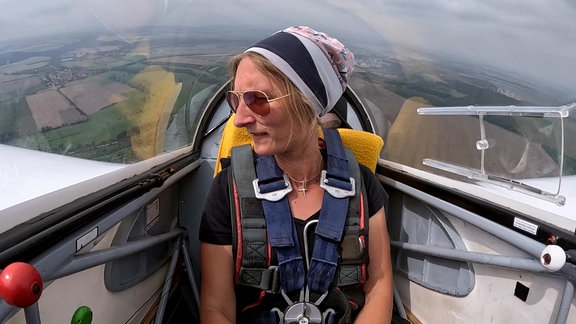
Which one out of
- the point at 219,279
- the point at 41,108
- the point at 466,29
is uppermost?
the point at 466,29

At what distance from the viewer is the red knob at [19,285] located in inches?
27.2

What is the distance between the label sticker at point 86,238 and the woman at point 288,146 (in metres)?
0.33

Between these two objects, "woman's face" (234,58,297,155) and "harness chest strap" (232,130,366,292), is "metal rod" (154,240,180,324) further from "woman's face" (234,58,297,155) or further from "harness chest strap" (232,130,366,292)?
"woman's face" (234,58,297,155)

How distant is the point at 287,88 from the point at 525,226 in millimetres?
832

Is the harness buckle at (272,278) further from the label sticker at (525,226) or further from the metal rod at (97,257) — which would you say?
the label sticker at (525,226)

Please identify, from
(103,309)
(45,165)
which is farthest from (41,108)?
(103,309)

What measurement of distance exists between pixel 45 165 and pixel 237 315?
2.50 feet

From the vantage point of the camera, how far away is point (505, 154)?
168 cm

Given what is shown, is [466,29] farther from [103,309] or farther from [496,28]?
[103,309]

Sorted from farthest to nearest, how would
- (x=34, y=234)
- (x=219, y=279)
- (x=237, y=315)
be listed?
(x=237, y=315)
(x=219, y=279)
(x=34, y=234)

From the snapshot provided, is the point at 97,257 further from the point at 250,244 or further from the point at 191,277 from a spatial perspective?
the point at 191,277

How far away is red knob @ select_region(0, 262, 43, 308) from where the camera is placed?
2.27 ft

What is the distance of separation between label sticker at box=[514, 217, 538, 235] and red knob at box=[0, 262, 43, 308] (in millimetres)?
1287

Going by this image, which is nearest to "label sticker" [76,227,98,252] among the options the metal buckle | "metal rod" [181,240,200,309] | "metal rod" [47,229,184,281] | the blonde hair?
"metal rod" [47,229,184,281]
